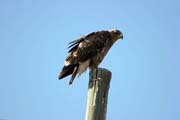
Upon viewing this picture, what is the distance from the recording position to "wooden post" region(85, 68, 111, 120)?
4.51 meters

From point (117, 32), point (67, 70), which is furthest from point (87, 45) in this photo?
point (117, 32)

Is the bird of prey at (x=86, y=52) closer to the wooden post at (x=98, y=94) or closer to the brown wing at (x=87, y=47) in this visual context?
the brown wing at (x=87, y=47)

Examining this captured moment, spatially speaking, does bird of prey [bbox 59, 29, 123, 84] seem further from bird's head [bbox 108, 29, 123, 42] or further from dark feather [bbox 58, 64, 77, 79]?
bird's head [bbox 108, 29, 123, 42]

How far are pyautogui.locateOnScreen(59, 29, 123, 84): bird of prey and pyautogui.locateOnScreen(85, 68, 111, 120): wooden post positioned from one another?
2.02 meters

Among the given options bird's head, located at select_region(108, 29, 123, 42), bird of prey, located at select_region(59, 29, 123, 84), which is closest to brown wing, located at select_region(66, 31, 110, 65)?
bird of prey, located at select_region(59, 29, 123, 84)

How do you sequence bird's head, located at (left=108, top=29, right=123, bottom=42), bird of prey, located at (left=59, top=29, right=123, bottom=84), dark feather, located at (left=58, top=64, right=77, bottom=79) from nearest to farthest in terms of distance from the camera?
dark feather, located at (left=58, top=64, right=77, bottom=79), bird of prey, located at (left=59, top=29, right=123, bottom=84), bird's head, located at (left=108, top=29, right=123, bottom=42)

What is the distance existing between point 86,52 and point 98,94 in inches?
137

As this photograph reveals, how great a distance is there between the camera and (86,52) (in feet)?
26.6

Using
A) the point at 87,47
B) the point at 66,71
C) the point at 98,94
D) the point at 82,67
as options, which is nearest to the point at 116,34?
the point at 87,47

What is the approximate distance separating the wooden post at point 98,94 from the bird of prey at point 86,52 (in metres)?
2.02

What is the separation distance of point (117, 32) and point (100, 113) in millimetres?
5850

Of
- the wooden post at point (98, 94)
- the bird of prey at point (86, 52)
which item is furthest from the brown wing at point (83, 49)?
the wooden post at point (98, 94)

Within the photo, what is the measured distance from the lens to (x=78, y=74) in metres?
7.73

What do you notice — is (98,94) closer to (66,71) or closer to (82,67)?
(66,71)
